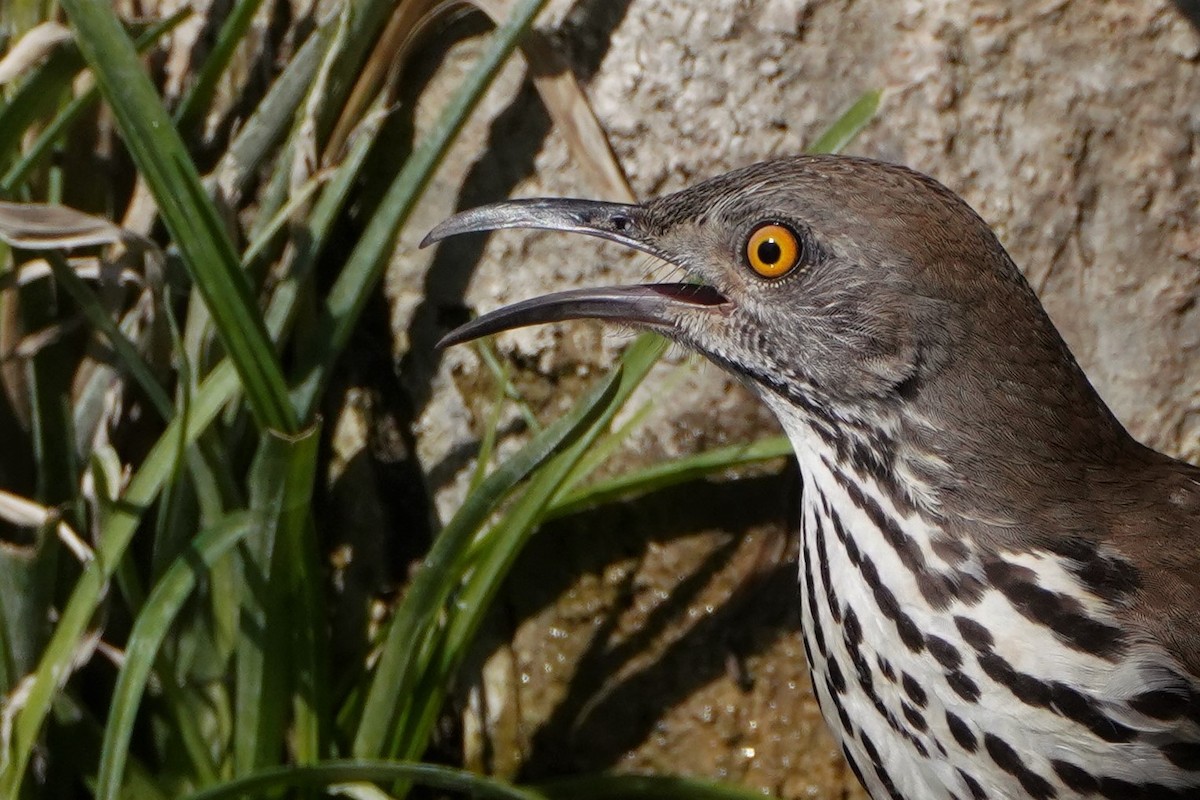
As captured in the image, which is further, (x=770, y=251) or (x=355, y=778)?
(x=355, y=778)

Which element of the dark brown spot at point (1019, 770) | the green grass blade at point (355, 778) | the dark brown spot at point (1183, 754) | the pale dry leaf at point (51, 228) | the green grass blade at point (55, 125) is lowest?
the dark brown spot at point (1183, 754)

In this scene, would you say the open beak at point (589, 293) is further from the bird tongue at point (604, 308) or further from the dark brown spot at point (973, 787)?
the dark brown spot at point (973, 787)

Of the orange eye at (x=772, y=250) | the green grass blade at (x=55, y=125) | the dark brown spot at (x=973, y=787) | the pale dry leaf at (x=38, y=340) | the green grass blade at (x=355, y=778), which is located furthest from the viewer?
the pale dry leaf at (x=38, y=340)

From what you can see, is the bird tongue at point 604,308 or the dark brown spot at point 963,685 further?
the bird tongue at point 604,308

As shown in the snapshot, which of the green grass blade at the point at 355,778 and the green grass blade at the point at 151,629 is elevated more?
the green grass blade at the point at 151,629

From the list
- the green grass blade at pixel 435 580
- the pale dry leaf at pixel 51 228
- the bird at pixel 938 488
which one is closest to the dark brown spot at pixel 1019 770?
the bird at pixel 938 488

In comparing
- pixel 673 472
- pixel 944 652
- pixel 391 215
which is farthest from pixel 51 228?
pixel 944 652

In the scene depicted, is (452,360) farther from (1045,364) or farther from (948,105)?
(1045,364)

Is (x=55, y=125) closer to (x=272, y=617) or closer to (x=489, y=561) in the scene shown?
(x=272, y=617)
